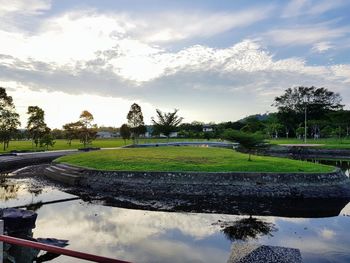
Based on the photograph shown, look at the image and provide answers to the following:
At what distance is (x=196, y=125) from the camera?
100 metres

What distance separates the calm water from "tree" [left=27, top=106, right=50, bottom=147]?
1306 inches

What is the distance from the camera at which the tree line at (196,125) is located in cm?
4533

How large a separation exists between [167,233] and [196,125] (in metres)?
88.5

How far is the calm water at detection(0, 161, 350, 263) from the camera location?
33.4 feet

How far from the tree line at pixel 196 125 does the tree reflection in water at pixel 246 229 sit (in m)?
12.5

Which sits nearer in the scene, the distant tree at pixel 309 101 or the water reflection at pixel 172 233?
the water reflection at pixel 172 233

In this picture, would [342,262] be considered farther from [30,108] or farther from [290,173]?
[30,108]

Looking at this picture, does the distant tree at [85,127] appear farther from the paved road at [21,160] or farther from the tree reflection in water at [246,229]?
the tree reflection in water at [246,229]

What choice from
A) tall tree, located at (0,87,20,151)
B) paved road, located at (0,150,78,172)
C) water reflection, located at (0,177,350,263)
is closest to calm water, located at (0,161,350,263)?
water reflection, located at (0,177,350,263)

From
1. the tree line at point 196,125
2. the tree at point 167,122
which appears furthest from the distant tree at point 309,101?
the tree at point 167,122

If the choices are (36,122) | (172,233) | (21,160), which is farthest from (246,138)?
(36,122)

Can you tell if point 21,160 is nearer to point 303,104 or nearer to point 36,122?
point 36,122

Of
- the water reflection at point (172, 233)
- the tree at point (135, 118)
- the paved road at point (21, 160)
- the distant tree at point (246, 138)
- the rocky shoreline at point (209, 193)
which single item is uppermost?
the tree at point (135, 118)

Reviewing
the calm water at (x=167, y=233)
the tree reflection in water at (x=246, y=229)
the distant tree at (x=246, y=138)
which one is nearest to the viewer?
the calm water at (x=167, y=233)
